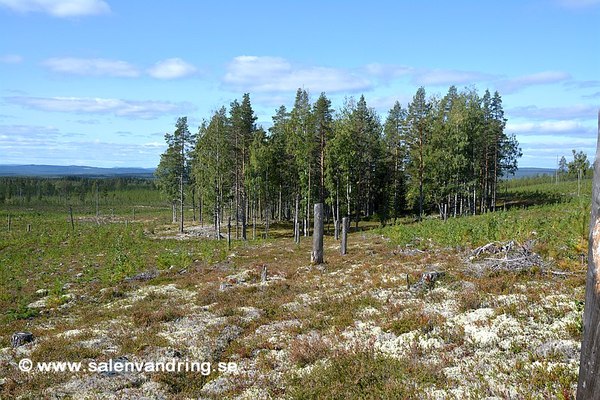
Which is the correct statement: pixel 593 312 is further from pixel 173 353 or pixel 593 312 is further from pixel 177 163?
pixel 177 163

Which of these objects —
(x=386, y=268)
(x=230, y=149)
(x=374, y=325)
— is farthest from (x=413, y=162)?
(x=374, y=325)

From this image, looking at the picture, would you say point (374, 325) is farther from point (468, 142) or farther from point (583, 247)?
point (468, 142)

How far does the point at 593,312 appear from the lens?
3014 millimetres

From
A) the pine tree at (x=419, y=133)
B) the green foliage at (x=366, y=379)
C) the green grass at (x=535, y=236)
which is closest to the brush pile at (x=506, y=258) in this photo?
the green grass at (x=535, y=236)

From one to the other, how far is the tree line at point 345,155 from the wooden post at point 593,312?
4002 centimetres

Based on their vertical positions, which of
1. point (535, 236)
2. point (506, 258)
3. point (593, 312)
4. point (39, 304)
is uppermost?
point (593, 312)

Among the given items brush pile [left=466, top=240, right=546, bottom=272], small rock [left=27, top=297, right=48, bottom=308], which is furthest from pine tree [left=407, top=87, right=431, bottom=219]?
small rock [left=27, top=297, right=48, bottom=308]

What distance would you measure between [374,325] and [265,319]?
13.1 ft

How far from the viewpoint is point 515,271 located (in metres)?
13.4

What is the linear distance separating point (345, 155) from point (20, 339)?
119 ft

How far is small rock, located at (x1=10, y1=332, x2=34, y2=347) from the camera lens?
1298 centimetres

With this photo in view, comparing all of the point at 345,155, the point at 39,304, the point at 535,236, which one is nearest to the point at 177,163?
the point at 345,155

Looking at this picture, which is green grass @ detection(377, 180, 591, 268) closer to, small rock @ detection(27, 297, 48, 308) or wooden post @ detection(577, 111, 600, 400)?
wooden post @ detection(577, 111, 600, 400)

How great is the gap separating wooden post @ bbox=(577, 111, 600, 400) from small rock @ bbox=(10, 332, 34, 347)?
50.7 ft
